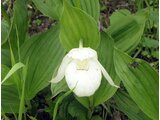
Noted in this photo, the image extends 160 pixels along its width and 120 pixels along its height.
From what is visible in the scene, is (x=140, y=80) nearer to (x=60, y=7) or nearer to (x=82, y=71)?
(x=82, y=71)

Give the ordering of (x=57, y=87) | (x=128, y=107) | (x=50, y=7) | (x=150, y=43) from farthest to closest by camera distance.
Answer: (x=150, y=43) → (x=50, y=7) → (x=128, y=107) → (x=57, y=87)

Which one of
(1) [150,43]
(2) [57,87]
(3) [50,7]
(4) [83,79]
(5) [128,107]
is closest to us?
(4) [83,79]

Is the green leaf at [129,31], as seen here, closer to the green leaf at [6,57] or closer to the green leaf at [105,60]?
the green leaf at [105,60]

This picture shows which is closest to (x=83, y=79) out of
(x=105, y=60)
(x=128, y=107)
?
(x=105, y=60)

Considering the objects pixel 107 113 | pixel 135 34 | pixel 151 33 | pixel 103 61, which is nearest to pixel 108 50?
pixel 103 61

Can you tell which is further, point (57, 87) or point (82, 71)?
point (57, 87)

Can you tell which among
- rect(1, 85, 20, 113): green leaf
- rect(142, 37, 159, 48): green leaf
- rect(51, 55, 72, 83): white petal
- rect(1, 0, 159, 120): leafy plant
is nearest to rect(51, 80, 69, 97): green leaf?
rect(1, 0, 159, 120): leafy plant

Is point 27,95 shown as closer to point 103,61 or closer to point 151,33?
point 103,61
